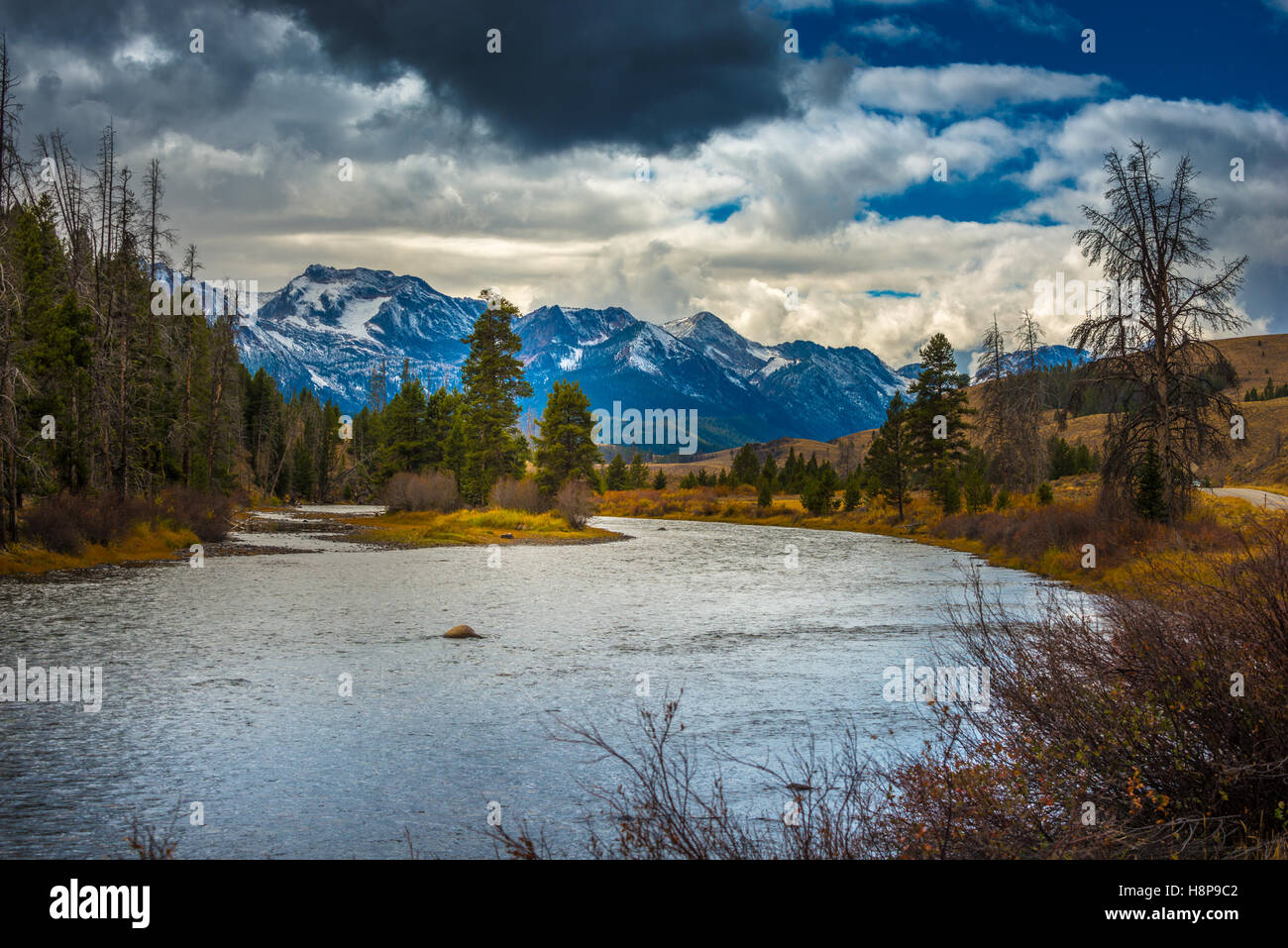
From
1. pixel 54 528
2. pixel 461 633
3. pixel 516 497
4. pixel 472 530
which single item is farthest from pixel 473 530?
pixel 461 633

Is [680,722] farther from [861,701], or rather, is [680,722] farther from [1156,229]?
[1156,229]

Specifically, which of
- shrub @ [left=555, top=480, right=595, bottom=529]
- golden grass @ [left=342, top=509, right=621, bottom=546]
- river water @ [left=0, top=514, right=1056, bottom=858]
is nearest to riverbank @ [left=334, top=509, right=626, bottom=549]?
golden grass @ [left=342, top=509, right=621, bottom=546]

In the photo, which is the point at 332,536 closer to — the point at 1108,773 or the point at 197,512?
the point at 197,512

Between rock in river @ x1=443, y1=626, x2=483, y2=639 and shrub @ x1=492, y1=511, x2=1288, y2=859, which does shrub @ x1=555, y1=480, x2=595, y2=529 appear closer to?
rock in river @ x1=443, y1=626, x2=483, y2=639

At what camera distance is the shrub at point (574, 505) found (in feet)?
197

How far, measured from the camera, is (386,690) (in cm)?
1402

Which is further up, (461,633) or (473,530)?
(461,633)

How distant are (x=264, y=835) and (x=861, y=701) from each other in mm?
8744

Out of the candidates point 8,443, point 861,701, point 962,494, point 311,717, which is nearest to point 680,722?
point 861,701

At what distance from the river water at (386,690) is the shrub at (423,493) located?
3406cm

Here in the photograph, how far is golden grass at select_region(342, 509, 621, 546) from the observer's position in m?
51.3

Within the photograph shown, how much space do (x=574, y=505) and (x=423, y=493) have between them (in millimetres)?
13343

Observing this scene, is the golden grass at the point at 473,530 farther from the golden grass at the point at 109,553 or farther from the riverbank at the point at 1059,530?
the riverbank at the point at 1059,530

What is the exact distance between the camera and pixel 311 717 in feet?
40.4
